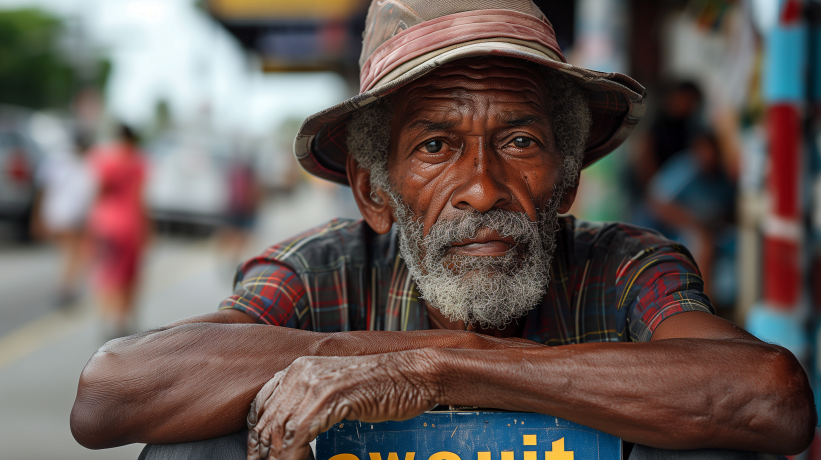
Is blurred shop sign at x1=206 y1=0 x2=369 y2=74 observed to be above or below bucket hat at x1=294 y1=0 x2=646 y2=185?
above

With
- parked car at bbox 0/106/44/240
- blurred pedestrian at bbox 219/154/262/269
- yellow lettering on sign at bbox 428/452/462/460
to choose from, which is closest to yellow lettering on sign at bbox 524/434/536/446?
yellow lettering on sign at bbox 428/452/462/460

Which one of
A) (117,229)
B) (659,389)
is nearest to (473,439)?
(659,389)

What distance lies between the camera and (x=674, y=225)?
5340 millimetres

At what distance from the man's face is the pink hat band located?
0.26 ft

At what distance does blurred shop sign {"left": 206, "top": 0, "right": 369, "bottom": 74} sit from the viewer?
390 inches

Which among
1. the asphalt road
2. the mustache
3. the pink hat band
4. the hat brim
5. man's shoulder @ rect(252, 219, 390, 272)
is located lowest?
the asphalt road

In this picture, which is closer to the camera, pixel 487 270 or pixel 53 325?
pixel 487 270

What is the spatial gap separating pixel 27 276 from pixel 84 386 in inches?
355

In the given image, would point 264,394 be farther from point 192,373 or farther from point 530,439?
point 530,439

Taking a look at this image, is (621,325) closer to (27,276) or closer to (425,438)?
(425,438)

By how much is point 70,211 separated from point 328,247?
5739 millimetres

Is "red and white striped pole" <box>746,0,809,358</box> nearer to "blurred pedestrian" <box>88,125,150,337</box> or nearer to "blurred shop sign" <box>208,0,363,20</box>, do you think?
"blurred pedestrian" <box>88,125,150,337</box>

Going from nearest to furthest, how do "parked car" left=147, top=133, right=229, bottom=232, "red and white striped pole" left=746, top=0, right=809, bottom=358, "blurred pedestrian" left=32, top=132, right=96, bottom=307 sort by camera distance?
"red and white striped pole" left=746, top=0, right=809, bottom=358 → "blurred pedestrian" left=32, top=132, right=96, bottom=307 → "parked car" left=147, top=133, right=229, bottom=232

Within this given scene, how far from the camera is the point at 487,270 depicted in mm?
1817
